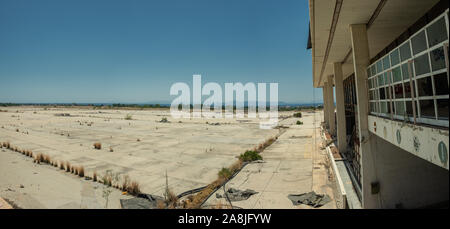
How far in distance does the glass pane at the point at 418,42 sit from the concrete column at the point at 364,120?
2987 millimetres

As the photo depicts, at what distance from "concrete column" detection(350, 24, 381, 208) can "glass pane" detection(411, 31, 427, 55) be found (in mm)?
2987

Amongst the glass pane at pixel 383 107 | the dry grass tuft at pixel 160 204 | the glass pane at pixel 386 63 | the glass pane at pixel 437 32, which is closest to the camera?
the glass pane at pixel 437 32

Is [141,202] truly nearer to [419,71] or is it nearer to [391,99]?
[391,99]

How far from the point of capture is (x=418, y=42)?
404 cm

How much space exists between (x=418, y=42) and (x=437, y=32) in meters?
0.50

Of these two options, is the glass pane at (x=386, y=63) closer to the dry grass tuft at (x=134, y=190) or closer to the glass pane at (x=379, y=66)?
the glass pane at (x=379, y=66)

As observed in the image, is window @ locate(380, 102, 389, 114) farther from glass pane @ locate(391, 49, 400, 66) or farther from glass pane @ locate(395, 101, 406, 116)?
glass pane @ locate(391, 49, 400, 66)

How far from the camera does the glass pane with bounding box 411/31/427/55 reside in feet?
13.0

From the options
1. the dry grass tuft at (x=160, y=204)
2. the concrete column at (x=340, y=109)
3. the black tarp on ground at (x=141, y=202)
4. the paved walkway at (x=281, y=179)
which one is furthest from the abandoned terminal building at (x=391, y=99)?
the black tarp on ground at (x=141, y=202)

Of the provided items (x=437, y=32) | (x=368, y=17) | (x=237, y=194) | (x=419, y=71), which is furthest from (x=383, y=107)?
(x=237, y=194)

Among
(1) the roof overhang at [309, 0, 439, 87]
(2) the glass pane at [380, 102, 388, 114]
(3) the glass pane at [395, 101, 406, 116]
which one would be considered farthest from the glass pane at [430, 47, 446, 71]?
(1) the roof overhang at [309, 0, 439, 87]

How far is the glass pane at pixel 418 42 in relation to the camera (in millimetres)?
3957

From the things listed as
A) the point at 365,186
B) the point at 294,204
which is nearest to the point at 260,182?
the point at 294,204

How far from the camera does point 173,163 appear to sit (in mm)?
14008
